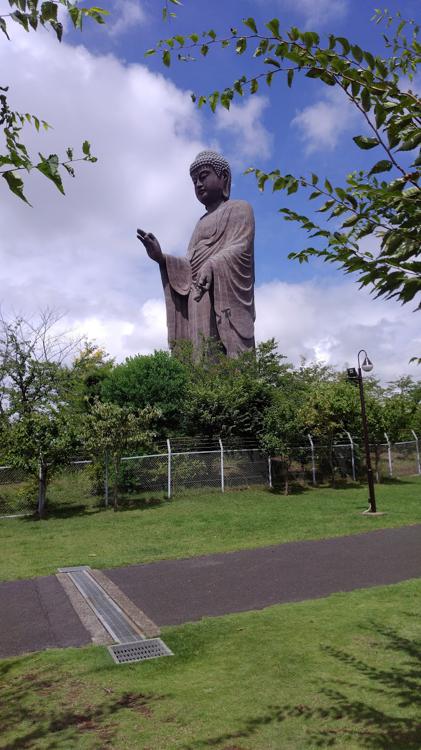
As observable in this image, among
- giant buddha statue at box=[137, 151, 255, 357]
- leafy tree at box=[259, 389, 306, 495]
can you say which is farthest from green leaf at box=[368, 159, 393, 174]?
giant buddha statue at box=[137, 151, 255, 357]

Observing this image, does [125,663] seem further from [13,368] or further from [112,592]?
[13,368]

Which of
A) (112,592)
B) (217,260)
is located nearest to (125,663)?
(112,592)

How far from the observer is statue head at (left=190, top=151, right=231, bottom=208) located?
77.7ft

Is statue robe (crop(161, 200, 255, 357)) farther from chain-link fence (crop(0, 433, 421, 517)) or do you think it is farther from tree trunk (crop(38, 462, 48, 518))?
tree trunk (crop(38, 462, 48, 518))

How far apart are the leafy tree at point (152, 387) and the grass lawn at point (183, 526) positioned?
3.07m

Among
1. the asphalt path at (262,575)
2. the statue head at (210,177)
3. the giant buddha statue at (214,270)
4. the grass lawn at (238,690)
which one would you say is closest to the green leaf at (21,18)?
the grass lawn at (238,690)

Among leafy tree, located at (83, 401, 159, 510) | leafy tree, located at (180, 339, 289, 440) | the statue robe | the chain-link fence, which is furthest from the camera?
the statue robe

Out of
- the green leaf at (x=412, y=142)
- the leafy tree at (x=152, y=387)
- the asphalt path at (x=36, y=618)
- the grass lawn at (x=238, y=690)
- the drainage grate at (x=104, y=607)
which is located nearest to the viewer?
the green leaf at (x=412, y=142)

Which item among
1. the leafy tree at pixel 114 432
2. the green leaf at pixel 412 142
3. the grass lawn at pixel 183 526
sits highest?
the green leaf at pixel 412 142

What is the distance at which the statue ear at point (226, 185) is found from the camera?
2423 centimetres

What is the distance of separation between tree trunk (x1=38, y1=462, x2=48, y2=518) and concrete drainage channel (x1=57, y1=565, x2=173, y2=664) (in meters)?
6.06

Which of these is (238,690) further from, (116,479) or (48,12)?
(116,479)

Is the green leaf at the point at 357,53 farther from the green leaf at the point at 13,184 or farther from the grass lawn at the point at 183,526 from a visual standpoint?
the grass lawn at the point at 183,526

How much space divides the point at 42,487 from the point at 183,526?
13.6 feet
